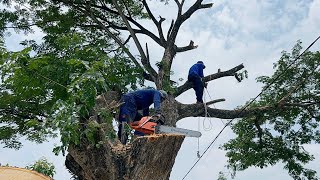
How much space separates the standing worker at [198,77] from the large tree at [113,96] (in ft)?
0.53

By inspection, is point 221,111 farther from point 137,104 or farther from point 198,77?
point 137,104

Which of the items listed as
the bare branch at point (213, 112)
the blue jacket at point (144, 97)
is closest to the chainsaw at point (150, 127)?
the blue jacket at point (144, 97)

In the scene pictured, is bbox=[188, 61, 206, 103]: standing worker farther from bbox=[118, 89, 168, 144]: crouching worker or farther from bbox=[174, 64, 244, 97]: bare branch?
bbox=[118, 89, 168, 144]: crouching worker

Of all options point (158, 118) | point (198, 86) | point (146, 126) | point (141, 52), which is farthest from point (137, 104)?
point (141, 52)

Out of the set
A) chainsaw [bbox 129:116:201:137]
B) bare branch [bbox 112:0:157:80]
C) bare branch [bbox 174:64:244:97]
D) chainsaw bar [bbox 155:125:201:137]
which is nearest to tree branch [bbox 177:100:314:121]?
bare branch [bbox 174:64:244:97]

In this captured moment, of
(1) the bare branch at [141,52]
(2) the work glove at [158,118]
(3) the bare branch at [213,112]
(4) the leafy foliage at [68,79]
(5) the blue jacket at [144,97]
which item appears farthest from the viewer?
(1) the bare branch at [141,52]

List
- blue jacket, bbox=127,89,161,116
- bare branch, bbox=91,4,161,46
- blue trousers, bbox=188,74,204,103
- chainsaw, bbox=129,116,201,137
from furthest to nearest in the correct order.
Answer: bare branch, bbox=91,4,161,46
blue trousers, bbox=188,74,204,103
blue jacket, bbox=127,89,161,116
chainsaw, bbox=129,116,201,137

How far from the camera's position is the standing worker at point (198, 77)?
912cm

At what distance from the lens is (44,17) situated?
10.1m

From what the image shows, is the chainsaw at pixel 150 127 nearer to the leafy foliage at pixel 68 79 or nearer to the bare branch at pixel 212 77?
the leafy foliage at pixel 68 79

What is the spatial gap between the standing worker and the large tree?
0.53ft

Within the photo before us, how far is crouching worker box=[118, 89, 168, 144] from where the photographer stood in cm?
636

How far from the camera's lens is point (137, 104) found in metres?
6.66

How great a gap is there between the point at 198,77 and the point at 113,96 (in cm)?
298
